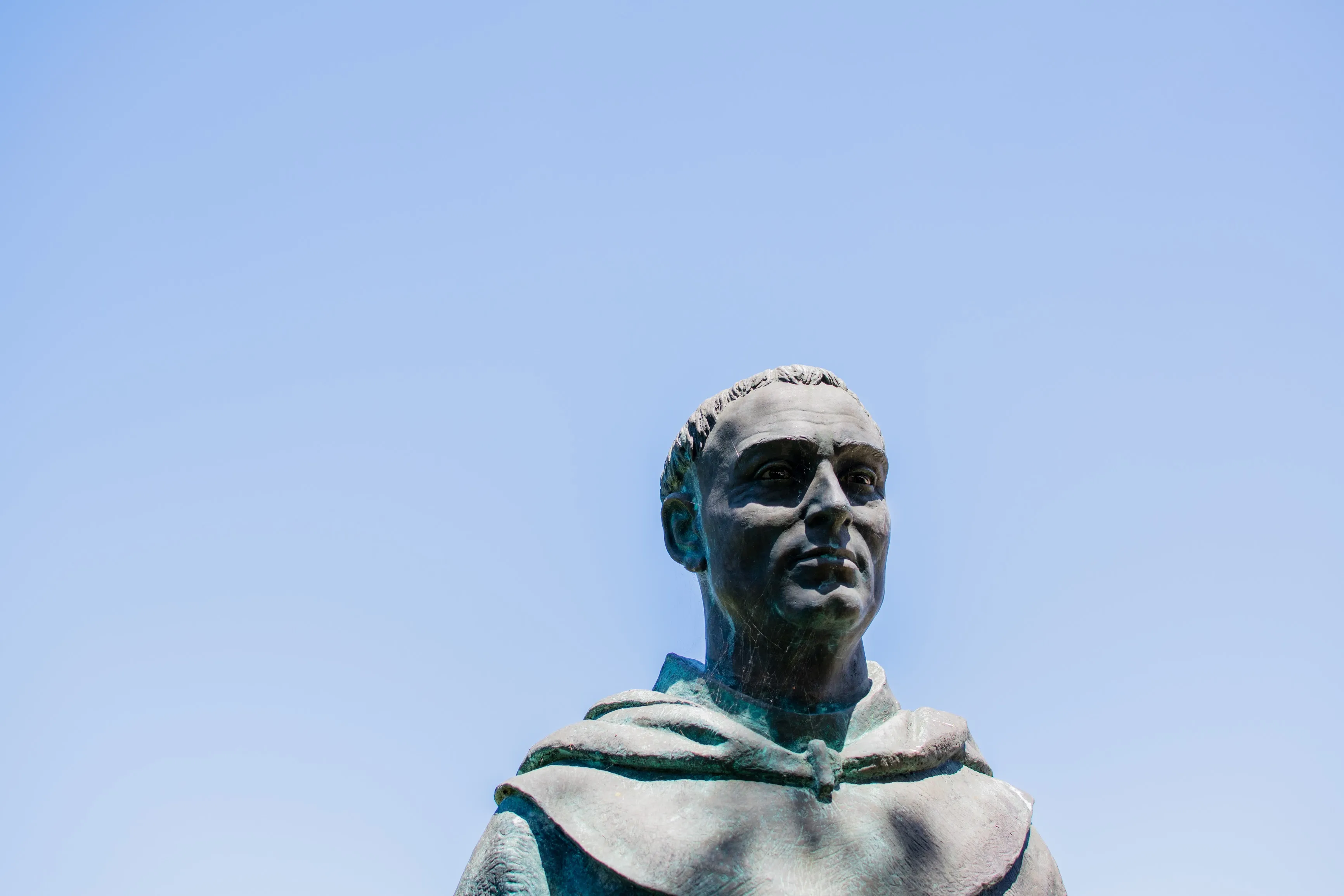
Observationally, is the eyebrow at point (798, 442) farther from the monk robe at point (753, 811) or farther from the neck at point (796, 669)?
the monk robe at point (753, 811)

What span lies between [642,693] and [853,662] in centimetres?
82

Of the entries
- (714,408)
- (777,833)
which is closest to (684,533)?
(714,408)

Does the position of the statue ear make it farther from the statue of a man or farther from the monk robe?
the monk robe

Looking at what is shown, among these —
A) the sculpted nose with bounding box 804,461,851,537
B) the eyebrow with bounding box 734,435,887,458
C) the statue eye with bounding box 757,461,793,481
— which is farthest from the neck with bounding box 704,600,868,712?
the eyebrow with bounding box 734,435,887,458

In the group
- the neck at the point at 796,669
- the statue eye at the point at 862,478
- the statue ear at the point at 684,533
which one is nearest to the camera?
the neck at the point at 796,669

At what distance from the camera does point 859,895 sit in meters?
4.24

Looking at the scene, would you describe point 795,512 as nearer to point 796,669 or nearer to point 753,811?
point 796,669

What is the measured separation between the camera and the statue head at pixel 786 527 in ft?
16.1

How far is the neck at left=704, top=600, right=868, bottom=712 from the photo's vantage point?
4.94m

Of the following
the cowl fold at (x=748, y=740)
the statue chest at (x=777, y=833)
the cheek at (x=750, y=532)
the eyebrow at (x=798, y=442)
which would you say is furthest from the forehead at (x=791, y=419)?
the statue chest at (x=777, y=833)

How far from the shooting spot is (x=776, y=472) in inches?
202

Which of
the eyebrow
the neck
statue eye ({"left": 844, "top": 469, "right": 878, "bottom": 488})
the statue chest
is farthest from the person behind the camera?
statue eye ({"left": 844, "top": 469, "right": 878, "bottom": 488})

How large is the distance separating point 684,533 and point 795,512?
0.70 meters

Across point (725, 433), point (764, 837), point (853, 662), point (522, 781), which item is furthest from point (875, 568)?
point (522, 781)
